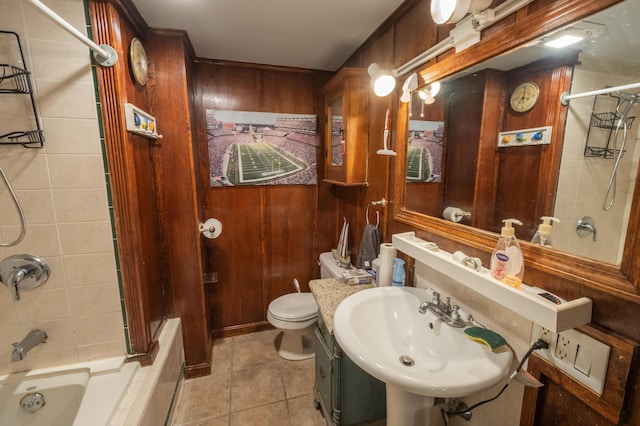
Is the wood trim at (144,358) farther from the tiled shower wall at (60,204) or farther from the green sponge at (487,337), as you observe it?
the green sponge at (487,337)

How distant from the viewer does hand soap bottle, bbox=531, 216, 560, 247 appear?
0.77m

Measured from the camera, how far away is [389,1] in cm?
131

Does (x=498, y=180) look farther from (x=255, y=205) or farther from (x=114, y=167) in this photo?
(x=255, y=205)

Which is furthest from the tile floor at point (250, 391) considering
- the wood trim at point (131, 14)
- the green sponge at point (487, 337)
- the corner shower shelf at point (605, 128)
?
the wood trim at point (131, 14)

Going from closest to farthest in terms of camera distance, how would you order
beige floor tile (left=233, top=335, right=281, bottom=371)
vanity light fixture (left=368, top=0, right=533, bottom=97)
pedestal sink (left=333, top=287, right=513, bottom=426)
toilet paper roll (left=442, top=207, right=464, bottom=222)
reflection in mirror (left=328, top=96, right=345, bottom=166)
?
1. pedestal sink (left=333, top=287, right=513, bottom=426)
2. vanity light fixture (left=368, top=0, right=533, bottom=97)
3. toilet paper roll (left=442, top=207, right=464, bottom=222)
4. reflection in mirror (left=328, top=96, right=345, bottom=166)
5. beige floor tile (left=233, top=335, right=281, bottom=371)

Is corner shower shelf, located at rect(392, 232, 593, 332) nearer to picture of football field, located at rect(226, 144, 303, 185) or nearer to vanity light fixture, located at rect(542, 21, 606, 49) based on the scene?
vanity light fixture, located at rect(542, 21, 606, 49)

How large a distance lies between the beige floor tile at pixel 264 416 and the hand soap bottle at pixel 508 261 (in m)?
1.50

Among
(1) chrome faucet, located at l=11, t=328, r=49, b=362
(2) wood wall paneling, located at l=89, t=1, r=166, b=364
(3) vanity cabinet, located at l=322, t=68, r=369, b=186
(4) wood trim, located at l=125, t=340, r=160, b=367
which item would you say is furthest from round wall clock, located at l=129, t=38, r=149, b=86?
(4) wood trim, located at l=125, t=340, r=160, b=367

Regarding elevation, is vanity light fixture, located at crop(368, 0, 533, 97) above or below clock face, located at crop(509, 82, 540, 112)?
above

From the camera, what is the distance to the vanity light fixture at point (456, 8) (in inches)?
33.8

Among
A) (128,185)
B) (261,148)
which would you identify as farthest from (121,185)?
(261,148)

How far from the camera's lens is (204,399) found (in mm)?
1778

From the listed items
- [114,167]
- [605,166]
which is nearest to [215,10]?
[114,167]

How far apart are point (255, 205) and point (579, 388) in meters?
2.10
